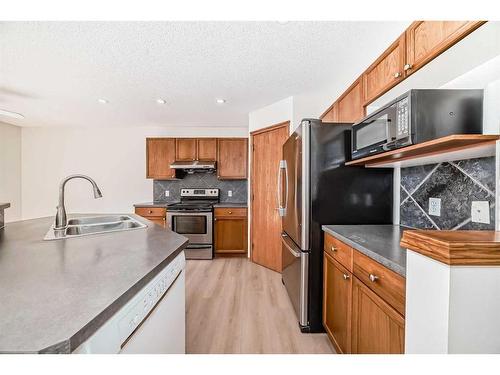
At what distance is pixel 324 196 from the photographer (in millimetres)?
1793

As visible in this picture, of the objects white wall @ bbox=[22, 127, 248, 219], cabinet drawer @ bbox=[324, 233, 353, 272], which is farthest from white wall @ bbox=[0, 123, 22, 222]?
cabinet drawer @ bbox=[324, 233, 353, 272]

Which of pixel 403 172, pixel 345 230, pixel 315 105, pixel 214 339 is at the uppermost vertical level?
pixel 315 105

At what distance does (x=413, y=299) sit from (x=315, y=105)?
263 cm

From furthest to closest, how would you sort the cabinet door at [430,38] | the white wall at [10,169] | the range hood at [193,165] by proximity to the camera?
1. the white wall at [10,169]
2. the range hood at [193,165]
3. the cabinet door at [430,38]

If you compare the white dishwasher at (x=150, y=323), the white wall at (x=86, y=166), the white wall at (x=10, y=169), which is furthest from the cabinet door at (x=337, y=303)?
the white wall at (x=10, y=169)

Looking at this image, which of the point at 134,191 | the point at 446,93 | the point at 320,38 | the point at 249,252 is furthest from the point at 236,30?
the point at 134,191

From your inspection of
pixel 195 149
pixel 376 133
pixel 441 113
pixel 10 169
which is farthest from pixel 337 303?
pixel 10 169

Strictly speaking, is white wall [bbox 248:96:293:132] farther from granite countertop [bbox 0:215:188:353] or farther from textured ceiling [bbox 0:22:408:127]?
granite countertop [bbox 0:215:188:353]

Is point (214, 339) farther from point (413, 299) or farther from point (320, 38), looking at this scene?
point (320, 38)

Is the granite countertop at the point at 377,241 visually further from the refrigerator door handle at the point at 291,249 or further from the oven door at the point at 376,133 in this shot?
the oven door at the point at 376,133

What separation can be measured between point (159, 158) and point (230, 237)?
1.93 meters

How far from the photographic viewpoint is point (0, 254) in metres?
1.00

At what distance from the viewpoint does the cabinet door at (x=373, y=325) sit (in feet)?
3.07

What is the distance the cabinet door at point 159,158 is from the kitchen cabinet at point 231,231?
1.26 meters
